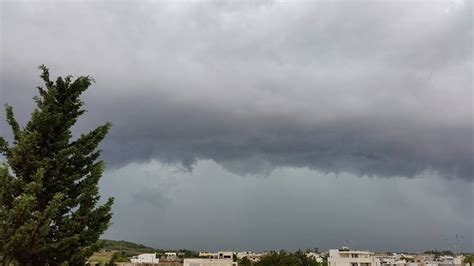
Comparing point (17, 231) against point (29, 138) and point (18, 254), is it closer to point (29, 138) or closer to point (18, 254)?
point (18, 254)

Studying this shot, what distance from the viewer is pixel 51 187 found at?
995 inches

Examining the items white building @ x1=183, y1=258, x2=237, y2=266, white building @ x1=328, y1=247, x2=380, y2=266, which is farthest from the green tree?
white building @ x1=328, y1=247, x2=380, y2=266

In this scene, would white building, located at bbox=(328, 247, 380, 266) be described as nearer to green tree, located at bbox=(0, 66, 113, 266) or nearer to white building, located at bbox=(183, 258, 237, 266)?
white building, located at bbox=(183, 258, 237, 266)

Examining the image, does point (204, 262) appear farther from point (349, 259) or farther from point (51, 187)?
point (51, 187)

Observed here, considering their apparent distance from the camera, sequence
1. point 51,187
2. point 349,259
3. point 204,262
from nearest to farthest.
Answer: point 51,187
point 204,262
point 349,259

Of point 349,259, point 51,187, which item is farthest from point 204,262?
point 51,187

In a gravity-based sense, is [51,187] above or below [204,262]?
above

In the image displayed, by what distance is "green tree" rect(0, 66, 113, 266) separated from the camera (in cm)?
2306

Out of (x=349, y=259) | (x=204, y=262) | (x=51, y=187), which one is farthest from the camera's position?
(x=349, y=259)

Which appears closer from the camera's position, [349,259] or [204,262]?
[204,262]

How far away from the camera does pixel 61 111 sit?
25891mm

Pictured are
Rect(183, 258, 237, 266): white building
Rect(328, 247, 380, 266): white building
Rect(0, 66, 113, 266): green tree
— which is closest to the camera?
Rect(0, 66, 113, 266): green tree

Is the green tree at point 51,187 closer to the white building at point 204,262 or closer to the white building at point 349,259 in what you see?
the white building at point 204,262

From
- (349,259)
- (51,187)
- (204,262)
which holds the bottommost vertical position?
(204,262)
